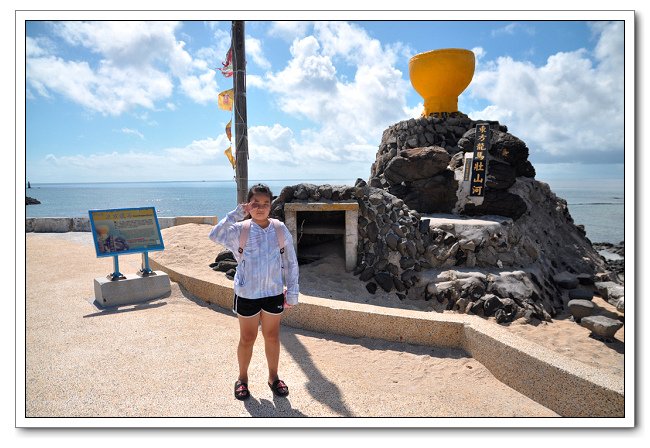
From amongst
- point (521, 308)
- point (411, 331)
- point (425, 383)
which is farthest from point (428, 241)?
point (425, 383)

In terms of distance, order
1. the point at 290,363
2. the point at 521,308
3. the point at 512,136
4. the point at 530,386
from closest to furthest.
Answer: the point at 530,386 → the point at 290,363 → the point at 521,308 → the point at 512,136

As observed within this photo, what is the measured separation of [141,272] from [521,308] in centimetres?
626

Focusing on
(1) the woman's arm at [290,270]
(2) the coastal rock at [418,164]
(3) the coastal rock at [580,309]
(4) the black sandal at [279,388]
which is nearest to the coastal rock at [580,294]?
(3) the coastal rock at [580,309]

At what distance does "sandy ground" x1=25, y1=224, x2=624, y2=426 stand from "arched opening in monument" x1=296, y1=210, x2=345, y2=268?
276 centimetres

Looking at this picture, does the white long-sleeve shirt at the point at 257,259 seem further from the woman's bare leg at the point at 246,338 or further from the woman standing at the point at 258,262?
the woman's bare leg at the point at 246,338

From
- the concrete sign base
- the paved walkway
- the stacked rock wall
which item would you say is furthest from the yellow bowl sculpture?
the paved walkway

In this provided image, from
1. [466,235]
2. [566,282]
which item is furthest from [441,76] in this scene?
[566,282]

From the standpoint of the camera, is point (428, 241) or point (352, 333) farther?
point (428, 241)

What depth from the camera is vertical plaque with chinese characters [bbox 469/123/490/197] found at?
32.0 feet

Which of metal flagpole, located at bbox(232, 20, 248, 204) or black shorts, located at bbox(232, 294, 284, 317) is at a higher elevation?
metal flagpole, located at bbox(232, 20, 248, 204)

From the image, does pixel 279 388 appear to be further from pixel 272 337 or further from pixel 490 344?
pixel 490 344

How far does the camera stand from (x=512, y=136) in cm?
1101

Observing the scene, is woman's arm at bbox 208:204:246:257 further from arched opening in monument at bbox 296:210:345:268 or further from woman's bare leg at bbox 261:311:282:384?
arched opening in monument at bbox 296:210:345:268
